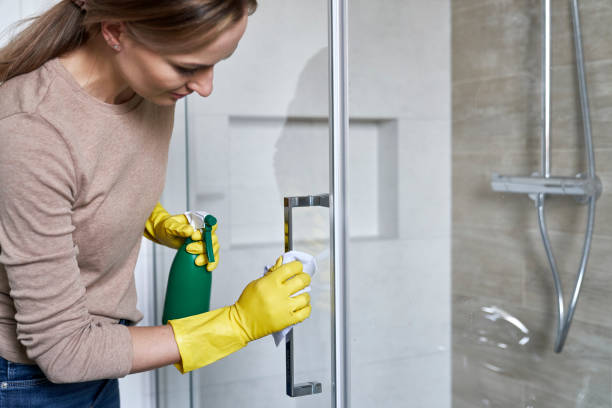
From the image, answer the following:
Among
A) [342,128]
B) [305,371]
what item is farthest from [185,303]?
[342,128]

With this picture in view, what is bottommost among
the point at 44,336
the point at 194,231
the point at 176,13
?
the point at 44,336

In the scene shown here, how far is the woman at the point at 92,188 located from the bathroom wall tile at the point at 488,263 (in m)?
0.51

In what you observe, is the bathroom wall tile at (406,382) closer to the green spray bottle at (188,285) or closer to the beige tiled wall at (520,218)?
the beige tiled wall at (520,218)

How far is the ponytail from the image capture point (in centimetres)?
79

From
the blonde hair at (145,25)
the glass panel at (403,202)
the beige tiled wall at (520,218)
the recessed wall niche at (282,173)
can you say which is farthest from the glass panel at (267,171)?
the beige tiled wall at (520,218)

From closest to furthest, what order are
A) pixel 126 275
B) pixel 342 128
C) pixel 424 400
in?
pixel 342 128 → pixel 126 275 → pixel 424 400

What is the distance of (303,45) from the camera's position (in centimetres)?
94

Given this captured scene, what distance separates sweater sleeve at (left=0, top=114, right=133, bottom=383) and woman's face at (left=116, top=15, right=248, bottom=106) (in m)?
0.12

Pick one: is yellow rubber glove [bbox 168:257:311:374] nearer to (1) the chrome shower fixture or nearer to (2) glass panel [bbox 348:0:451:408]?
(2) glass panel [bbox 348:0:451:408]

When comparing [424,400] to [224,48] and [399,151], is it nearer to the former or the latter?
[399,151]

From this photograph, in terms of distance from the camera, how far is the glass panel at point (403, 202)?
108 centimetres

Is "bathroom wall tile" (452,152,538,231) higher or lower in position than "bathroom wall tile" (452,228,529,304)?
higher

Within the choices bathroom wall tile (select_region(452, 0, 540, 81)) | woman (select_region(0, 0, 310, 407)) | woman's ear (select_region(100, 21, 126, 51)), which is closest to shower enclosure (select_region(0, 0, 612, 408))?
bathroom wall tile (select_region(452, 0, 540, 81))

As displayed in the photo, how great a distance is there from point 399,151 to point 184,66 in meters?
0.61
